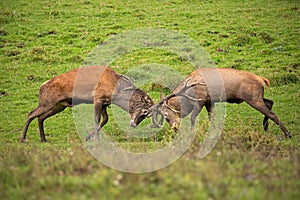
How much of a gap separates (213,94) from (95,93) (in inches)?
132

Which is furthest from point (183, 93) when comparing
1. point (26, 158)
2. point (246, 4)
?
point (246, 4)

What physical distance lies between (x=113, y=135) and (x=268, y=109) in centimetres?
449

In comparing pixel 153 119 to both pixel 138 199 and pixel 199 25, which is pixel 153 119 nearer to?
pixel 138 199

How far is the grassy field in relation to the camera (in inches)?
277

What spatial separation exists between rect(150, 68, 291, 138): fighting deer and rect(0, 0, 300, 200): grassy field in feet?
1.95

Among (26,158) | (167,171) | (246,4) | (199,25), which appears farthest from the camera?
(246,4)

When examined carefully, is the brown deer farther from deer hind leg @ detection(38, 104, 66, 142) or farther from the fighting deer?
the fighting deer

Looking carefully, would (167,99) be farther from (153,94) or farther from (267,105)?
(153,94)

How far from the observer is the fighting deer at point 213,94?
1349 cm

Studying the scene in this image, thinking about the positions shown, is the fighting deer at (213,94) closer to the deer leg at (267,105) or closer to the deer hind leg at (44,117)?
the deer leg at (267,105)

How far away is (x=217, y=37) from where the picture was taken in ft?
73.5

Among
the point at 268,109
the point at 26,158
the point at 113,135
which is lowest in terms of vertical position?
the point at 113,135

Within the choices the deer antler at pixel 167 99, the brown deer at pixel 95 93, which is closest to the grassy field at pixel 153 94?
the deer antler at pixel 167 99

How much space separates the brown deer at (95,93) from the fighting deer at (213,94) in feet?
2.16
